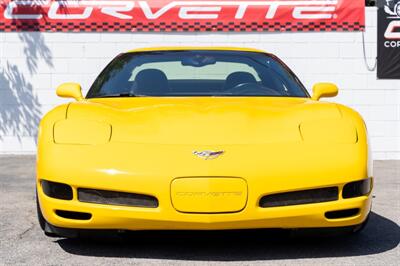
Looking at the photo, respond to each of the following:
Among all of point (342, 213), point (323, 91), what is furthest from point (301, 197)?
point (323, 91)

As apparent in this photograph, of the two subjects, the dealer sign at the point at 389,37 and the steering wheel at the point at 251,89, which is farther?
the dealer sign at the point at 389,37

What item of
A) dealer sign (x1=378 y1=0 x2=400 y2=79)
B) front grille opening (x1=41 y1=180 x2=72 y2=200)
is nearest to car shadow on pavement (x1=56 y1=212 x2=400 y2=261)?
front grille opening (x1=41 y1=180 x2=72 y2=200)

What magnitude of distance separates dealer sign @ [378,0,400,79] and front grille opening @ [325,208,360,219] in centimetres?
648

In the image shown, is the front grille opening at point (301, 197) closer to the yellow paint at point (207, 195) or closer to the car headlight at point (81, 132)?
the yellow paint at point (207, 195)

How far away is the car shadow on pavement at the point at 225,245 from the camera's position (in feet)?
11.6

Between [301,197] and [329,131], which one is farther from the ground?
[329,131]

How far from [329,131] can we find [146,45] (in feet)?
20.8

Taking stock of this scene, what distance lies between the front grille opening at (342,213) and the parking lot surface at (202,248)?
23cm

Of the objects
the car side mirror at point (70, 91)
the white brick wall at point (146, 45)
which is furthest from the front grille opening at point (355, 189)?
the white brick wall at point (146, 45)

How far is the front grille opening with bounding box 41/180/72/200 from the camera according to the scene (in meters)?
3.42

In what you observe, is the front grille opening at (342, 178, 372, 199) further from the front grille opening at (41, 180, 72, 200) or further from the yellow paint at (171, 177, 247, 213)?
the front grille opening at (41, 180, 72, 200)

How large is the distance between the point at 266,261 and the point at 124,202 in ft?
2.67

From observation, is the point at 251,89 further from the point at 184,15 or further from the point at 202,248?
the point at 184,15

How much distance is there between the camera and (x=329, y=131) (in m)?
3.65
